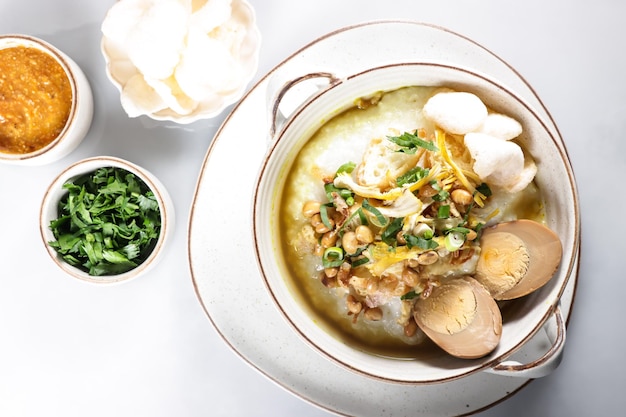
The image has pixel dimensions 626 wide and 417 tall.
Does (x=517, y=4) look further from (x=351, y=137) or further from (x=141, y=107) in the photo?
(x=141, y=107)

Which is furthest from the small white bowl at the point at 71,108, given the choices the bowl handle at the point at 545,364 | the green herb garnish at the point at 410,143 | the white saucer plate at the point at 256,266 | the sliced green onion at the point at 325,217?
the bowl handle at the point at 545,364

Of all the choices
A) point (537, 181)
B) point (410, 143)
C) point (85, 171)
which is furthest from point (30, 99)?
point (537, 181)

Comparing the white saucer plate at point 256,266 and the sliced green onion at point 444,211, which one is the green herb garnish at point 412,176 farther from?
the white saucer plate at point 256,266

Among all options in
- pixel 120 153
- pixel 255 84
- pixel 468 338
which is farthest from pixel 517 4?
pixel 120 153

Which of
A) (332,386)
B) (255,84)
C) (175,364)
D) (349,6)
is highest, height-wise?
(349,6)

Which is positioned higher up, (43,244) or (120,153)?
(120,153)

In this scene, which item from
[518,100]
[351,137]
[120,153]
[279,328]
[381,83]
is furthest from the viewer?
[120,153]

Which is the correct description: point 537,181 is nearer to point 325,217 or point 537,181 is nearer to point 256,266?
point 325,217
